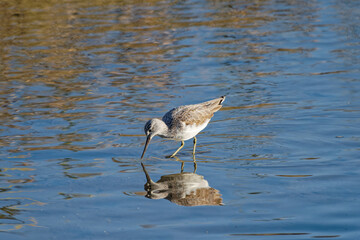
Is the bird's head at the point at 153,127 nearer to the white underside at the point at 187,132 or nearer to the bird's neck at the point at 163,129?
the bird's neck at the point at 163,129

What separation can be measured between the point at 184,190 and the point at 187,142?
2857 mm

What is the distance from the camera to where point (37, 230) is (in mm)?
7996

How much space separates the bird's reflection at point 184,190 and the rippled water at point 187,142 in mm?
33

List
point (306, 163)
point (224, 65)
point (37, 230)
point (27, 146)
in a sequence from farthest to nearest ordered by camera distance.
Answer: point (224, 65) < point (27, 146) < point (306, 163) < point (37, 230)

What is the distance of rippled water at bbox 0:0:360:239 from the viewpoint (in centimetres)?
816

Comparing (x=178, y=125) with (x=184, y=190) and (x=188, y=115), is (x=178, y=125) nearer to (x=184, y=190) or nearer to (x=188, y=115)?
(x=188, y=115)

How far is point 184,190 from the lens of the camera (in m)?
9.16

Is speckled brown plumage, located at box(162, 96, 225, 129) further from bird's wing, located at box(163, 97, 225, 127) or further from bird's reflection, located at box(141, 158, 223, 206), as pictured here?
bird's reflection, located at box(141, 158, 223, 206)

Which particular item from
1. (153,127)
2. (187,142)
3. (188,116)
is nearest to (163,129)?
(153,127)

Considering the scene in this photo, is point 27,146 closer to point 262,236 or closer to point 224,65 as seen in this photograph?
point 262,236

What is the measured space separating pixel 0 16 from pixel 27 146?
15072 millimetres

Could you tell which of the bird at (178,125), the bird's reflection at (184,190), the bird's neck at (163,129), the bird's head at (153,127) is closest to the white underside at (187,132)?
the bird at (178,125)

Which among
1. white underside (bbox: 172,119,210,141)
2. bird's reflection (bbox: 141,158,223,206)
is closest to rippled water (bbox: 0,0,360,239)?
bird's reflection (bbox: 141,158,223,206)

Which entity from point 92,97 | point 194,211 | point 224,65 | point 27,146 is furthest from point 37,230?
point 224,65
